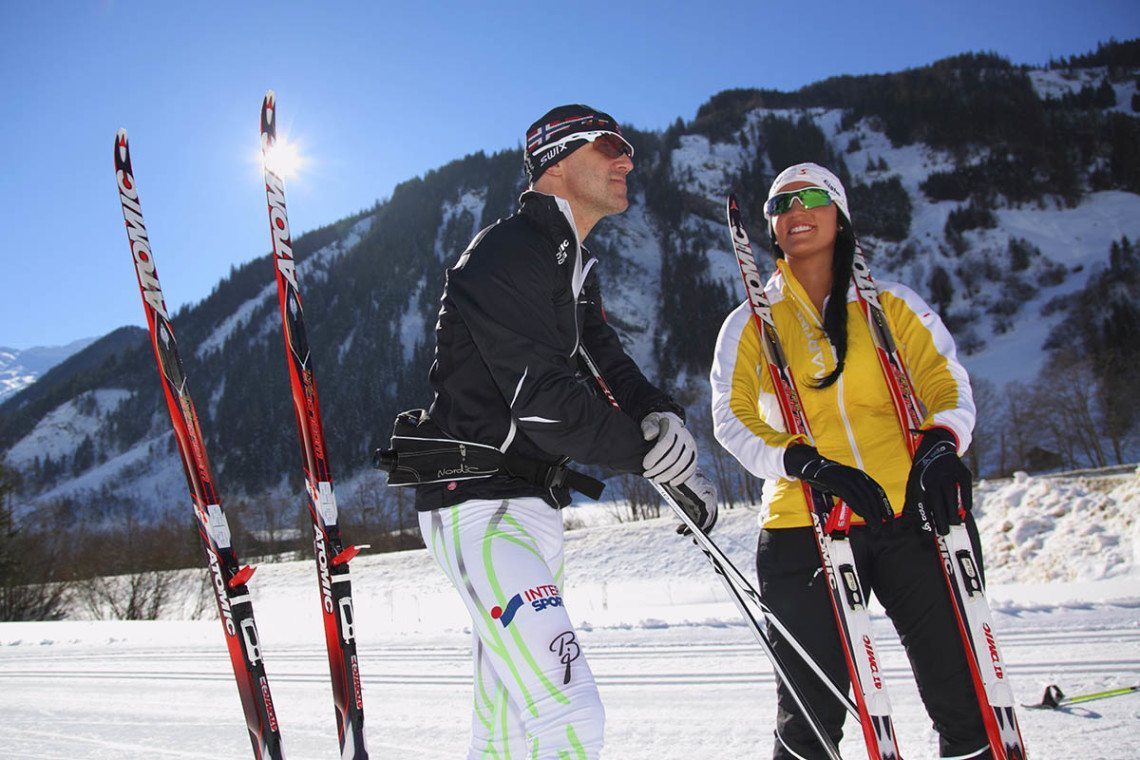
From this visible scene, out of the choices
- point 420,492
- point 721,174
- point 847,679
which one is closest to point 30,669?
point 420,492

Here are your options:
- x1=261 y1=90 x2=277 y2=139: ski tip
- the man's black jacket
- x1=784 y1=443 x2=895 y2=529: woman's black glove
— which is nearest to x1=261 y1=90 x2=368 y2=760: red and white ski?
x1=261 y1=90 x2=277 y2=139: ski tip

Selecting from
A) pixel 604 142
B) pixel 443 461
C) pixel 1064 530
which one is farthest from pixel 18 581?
pixel 1064 530

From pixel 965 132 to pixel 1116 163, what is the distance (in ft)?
65.4

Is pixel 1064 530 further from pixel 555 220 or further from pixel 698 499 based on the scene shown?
pixel 555 220

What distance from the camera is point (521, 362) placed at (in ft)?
6.21

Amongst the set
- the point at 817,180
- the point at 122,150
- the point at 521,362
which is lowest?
the point at 521,362

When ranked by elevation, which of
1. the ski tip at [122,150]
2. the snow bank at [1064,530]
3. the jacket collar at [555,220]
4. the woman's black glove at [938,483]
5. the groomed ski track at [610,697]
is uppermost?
the ski tip at [122,150]

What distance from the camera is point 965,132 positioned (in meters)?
107

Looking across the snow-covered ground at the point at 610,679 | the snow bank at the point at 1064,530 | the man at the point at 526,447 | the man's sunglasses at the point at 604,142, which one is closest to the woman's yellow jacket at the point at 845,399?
the man at the point at 526,447

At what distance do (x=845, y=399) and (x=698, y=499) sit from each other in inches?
27.7

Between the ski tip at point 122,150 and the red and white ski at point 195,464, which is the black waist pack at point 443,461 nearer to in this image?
the red and white ski at point 195,464

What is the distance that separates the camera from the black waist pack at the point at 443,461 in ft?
6.80

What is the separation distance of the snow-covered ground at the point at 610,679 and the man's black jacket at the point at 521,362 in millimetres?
2675

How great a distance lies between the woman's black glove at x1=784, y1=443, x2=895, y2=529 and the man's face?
1.10m
